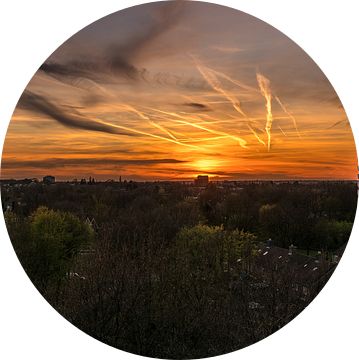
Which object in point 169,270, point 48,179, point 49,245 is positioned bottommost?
point 49,245

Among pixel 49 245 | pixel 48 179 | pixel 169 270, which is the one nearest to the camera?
pixel 169 270

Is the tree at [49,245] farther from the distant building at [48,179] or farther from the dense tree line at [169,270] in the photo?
the distant building at [48,179]

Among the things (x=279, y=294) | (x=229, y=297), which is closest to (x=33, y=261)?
(x=229, y=297)

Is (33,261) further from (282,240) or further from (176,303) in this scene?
(282,240)

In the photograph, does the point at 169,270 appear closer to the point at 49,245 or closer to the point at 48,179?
the point at 49,245

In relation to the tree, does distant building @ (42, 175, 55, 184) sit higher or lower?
higher

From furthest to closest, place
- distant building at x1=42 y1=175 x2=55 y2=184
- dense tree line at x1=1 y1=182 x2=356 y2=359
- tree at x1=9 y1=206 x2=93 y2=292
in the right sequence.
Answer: distant building at x1=42 y1=175 x2=55 y2=184 < tree at x1=9 y1=206 x2=93 y2=292 < dense tree line at x1=1 y1=182 x2=356 y2=359

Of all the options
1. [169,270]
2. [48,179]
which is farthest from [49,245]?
[48,179]

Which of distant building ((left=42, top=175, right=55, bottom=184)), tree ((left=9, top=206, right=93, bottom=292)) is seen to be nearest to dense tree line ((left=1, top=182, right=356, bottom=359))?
tree ((left=9, top=206, right=93, bottom=292))

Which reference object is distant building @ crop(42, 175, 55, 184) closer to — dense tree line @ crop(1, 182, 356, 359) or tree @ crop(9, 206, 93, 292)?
dense tree line @ crop(1, 182, 356, 359)
